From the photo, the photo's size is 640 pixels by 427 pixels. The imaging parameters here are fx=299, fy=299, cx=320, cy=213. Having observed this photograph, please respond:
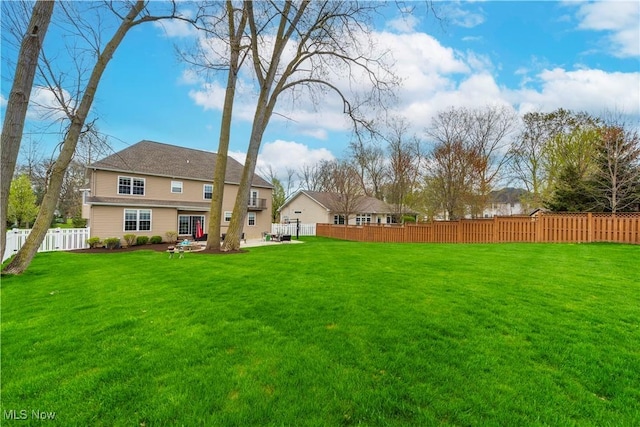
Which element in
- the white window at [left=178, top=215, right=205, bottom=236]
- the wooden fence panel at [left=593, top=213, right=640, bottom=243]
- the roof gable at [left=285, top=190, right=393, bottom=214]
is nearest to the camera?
the wooden fence panel at [left=593, top=213, right=640, bottom=243]

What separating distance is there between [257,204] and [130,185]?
31.7 ft

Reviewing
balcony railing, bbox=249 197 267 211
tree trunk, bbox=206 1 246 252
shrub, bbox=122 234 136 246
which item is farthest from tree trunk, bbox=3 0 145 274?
balcony railing, bbox=249 197 267 211

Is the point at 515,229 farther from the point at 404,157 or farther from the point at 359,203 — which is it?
the point at 359,203

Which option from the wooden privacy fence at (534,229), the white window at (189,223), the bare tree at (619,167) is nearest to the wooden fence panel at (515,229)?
the wooden privacy fence at (534,229)

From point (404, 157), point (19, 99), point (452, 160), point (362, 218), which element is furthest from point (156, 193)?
point (362, 218)

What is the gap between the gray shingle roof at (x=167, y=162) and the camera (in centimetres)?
1969

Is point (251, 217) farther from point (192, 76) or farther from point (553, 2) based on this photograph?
point (553, 2)

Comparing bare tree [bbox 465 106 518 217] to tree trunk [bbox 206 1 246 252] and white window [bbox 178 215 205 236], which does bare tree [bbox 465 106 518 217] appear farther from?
white window [bbox 178 215 205 236]

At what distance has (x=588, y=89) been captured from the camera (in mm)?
15141

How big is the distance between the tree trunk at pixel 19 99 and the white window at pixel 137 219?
1806 centimetres

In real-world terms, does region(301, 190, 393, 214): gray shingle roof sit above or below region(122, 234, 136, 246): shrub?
above

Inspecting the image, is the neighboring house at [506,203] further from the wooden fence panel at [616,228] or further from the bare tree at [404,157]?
Result: the wooden fence panel at [616,228]

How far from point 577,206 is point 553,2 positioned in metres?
12.5

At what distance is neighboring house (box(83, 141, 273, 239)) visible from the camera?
61.2 feet
